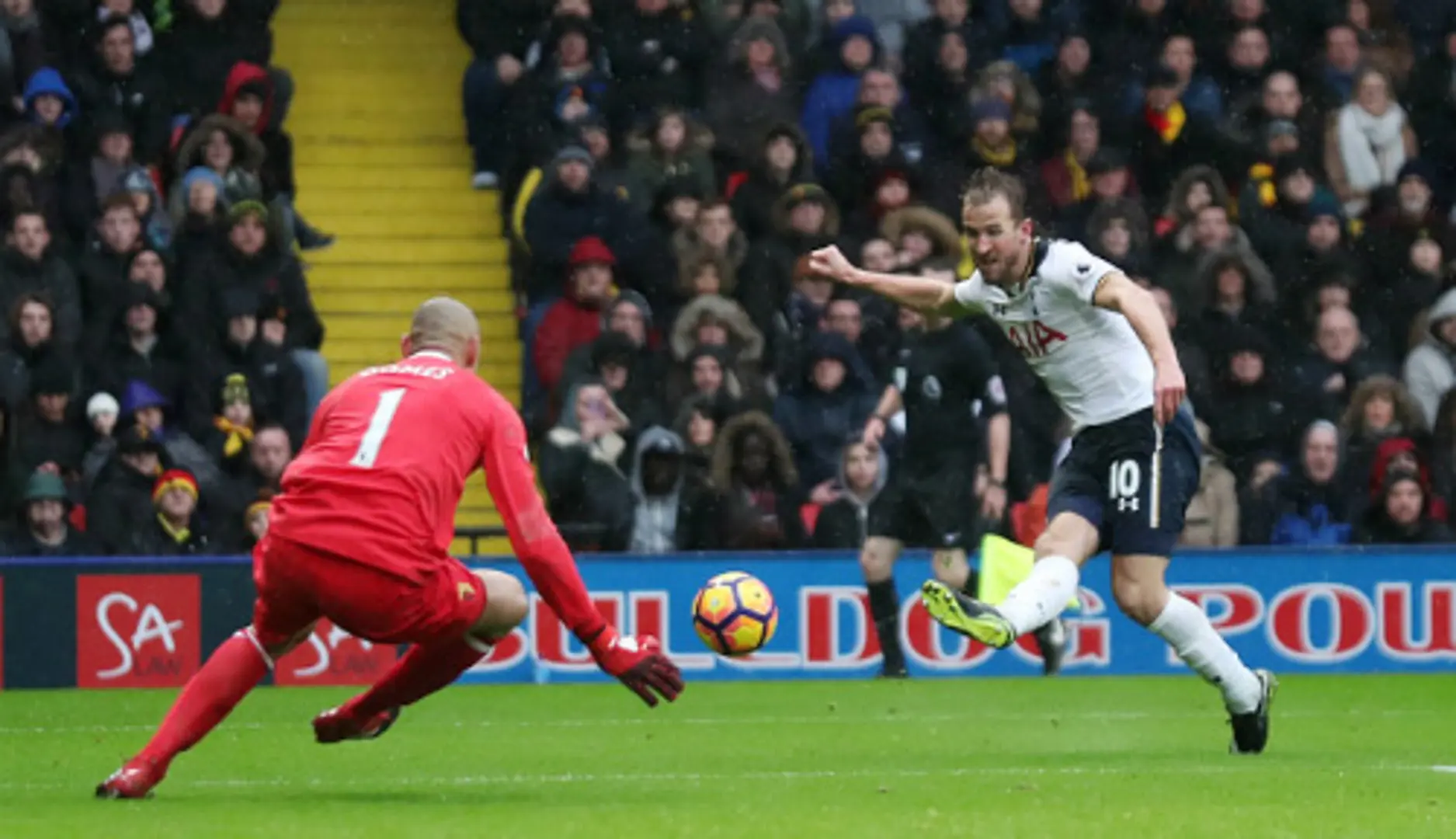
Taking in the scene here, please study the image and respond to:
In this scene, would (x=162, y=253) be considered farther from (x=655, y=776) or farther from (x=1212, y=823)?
(x=1212, y=823)

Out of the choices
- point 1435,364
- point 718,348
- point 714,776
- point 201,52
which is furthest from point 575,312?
point 714,776

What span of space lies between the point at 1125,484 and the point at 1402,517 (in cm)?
677

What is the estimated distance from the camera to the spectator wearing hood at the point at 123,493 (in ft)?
53.9

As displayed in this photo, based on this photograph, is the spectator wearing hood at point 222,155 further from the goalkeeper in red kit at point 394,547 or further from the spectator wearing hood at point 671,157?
the goalkeeper in red kit at point 394,547

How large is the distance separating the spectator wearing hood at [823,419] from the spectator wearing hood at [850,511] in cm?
34

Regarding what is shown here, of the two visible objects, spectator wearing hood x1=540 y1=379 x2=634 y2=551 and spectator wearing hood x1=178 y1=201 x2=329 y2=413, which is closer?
spectator wearing hood x1=540 y1=379 x2=634 y2=551

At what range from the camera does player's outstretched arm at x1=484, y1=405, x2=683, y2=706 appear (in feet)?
28.6

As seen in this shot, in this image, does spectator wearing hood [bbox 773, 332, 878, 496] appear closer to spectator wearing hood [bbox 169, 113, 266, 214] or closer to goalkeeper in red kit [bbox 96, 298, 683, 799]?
spectator wearing hood [bbox 169, 113, 266, 214]

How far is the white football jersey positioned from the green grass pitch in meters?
1.23

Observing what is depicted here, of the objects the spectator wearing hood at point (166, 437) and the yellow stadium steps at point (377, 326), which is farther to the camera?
the yellow stadium steps at point (377, 326)

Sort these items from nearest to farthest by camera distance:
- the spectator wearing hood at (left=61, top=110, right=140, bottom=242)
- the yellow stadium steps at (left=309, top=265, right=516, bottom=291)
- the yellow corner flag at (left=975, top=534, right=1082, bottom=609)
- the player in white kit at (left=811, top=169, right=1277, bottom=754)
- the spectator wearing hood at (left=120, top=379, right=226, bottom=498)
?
the player in white kit at (left=811, top=169, right=1277, bottom=754), the yellow corner flag at (left=975, top=534, right=1082, bottom=609), the spectator wearing hood at (left=120, top=379, right=226, bottom=498), the spectator wearing hood at (left=61, top=110, right=140, bottom=242), the yellow stadium steps at (left=309, top=265, right=516, bottom=291)

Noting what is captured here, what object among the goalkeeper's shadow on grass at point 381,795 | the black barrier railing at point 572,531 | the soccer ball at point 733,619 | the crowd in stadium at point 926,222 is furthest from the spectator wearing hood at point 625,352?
the goalkeeper's shadow on grass at point 381,795

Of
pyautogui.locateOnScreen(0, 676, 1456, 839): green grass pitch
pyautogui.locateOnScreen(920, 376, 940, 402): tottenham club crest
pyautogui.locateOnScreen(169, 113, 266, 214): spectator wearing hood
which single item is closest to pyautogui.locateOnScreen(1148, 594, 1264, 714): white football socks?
pyautogui.locateOnScreen(0, 676, 1456, 839): green grass pitch

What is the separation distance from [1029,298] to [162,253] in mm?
8131
